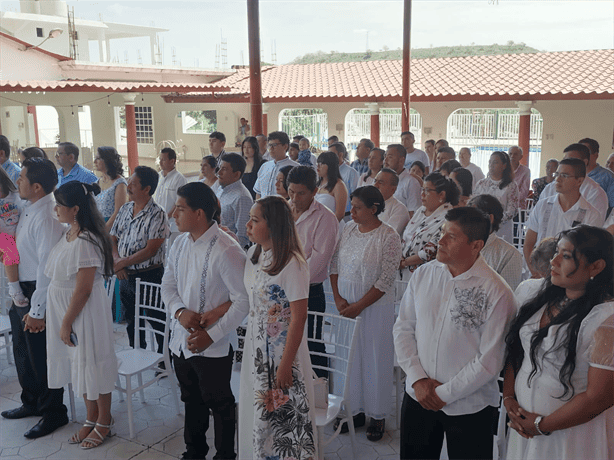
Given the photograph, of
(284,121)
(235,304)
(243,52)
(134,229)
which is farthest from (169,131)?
(235,304)

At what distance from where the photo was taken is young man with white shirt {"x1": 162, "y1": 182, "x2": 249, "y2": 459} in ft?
9.25

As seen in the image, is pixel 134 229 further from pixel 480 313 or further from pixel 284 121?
pixel 284 121

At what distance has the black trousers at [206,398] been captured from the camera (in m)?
2.91

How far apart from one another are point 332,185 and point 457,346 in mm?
2798

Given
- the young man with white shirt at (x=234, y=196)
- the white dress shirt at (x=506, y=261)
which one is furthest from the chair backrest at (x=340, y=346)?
the young man with white shirt at (x=234, y=196)

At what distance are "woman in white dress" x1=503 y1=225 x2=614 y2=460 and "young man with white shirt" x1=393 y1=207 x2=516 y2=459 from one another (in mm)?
136

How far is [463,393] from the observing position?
2268 millimetres

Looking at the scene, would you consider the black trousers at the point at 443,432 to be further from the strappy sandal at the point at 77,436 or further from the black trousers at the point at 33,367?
the black trousers at the point at 33,367

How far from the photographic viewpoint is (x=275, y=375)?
8.52 ft

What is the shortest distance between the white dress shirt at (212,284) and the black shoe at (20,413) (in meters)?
1.50

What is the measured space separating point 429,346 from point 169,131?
16.8 meters

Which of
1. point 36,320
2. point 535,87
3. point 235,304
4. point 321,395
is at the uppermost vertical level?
point 535,87

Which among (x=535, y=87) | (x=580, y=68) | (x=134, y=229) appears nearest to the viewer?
(x=134, y=229)

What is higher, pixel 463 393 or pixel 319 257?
pixel 319 257
